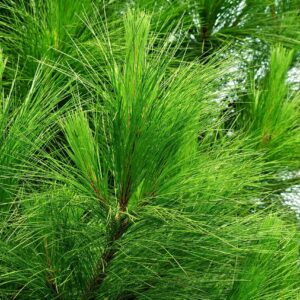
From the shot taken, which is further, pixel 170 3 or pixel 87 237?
pixel 170 3

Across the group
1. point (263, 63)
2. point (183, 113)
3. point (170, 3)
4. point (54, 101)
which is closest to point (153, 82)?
point (183, 113)

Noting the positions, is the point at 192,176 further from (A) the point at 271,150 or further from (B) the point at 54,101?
(A) the point at 271,150

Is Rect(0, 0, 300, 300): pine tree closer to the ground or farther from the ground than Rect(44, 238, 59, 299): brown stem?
farther from the ground

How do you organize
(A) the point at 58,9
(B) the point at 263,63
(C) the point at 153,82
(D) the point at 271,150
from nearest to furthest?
(C) the point at 153,82 < (A) the point at 58,9 < (D) the point at 271,150 < (B) the point at 263,63

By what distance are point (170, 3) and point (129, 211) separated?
55cm

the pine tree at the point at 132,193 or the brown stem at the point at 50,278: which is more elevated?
the pine tree at the point at 132,193

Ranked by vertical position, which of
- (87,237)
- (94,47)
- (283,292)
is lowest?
(283,292)

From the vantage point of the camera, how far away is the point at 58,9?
983 mm

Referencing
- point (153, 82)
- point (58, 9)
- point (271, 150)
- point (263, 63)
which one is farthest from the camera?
point (263, 63)

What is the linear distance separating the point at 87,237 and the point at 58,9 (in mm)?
360

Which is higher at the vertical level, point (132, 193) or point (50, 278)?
point (132, 193)

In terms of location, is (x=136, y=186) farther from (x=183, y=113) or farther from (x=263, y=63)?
(x=263, y=63)

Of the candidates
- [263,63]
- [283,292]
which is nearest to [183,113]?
[283,292]

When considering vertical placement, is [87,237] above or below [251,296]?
above
